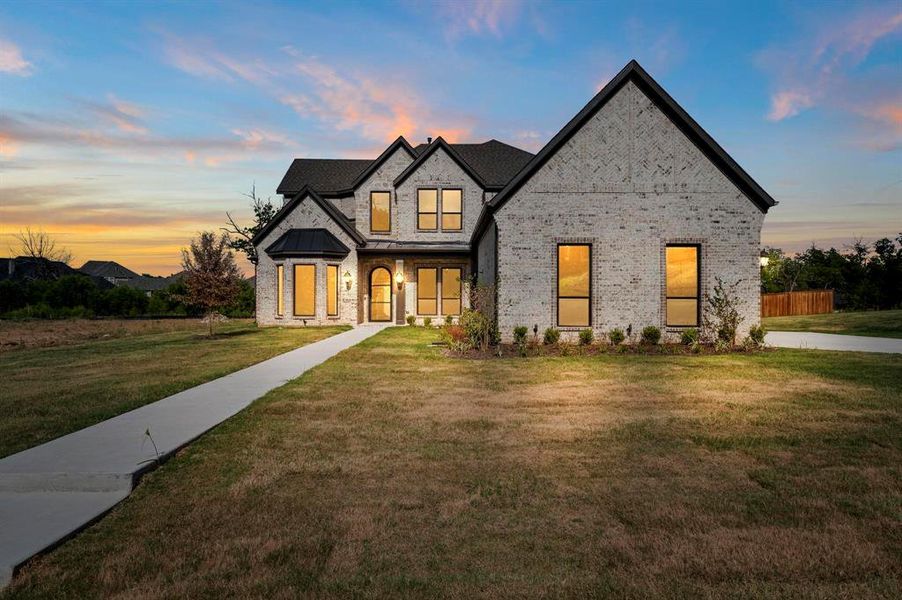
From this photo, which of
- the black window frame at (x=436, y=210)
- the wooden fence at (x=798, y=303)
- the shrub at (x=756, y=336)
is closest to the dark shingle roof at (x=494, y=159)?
the black window frame at (x=436, y=210)

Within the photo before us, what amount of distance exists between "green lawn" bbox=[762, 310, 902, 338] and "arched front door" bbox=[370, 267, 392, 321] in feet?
59.8

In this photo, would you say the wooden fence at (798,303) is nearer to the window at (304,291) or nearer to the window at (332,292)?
the window at (332,292)

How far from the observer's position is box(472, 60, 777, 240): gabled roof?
53.6 feet

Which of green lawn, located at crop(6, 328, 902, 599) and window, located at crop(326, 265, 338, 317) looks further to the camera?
window, located at crop(326, 265, 338, 317)

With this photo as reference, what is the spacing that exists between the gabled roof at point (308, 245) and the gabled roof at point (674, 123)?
1204 centimetres

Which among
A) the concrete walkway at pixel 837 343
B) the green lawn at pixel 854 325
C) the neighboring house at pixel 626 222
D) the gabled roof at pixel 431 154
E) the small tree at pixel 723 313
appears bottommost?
the concrete walkway at pixel 837 343

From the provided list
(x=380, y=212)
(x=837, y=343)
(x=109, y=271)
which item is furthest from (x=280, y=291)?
(x=109, y=271)

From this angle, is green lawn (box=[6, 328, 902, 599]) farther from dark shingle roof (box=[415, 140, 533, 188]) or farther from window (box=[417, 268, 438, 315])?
dark shingle roof (box=[415, 140, 533, 188])

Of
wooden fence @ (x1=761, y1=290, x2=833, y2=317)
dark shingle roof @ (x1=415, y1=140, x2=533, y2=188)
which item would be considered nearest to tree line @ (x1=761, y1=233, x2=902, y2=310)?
wooden fence @ (x1=761, y1=290, x2=833, y2=317)

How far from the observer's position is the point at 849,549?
13.0ft

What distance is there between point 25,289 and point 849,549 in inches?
1936

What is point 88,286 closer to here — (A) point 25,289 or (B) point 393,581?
(A) point 25,289

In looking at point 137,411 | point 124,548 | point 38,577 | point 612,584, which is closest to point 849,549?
point 612,584

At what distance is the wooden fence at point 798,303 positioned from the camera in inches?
1478
